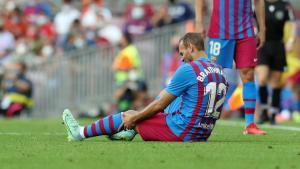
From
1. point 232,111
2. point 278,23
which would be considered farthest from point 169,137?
point 232,111

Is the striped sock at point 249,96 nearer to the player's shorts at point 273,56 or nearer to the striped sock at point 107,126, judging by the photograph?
the striped sock at point 107,126

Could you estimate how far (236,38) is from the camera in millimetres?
11977

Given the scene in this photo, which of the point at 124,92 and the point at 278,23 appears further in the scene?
the point at 124,92

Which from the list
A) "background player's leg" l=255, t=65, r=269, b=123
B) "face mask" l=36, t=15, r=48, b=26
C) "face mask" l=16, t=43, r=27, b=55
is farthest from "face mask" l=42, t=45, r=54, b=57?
"background player's leg" l=255, t=65, r=269, b=123

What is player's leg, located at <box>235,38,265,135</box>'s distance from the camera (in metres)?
11.8

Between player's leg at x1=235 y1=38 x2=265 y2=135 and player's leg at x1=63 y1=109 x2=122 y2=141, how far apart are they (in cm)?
258

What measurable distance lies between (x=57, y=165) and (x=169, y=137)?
2.38m

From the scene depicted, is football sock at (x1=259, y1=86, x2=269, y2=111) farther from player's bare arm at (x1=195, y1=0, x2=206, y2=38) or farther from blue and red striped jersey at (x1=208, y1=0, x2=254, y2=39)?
player's bare arm at (x1=195, y1=0, x2=206, y2=38)

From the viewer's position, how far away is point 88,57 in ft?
73.8

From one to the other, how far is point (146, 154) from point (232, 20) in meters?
4.02

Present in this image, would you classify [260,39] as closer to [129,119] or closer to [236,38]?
[236,38]

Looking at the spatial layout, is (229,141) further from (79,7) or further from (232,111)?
(79,7)

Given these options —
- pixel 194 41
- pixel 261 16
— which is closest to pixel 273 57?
pixel 261 16

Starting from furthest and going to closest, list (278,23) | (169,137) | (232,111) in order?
(232,111) < (278,23) < (169,137)
